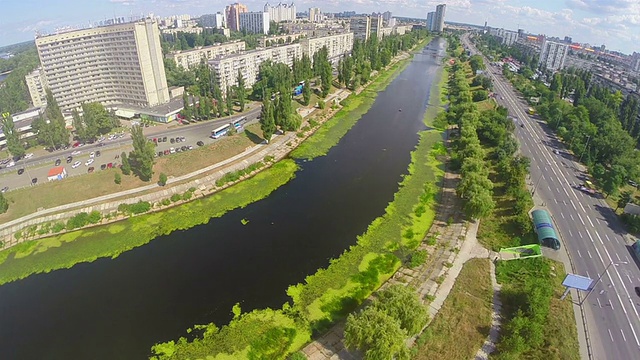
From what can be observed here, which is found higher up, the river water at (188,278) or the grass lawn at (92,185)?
the grass lawn at (92,185)

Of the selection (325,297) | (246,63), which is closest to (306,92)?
(246,63)

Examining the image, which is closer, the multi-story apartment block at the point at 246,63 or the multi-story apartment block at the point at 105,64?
the multi-story apartment block at the point at 105,64

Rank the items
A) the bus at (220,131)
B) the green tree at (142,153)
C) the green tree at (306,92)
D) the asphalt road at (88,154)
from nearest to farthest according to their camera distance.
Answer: the green tree at (142,153) < the asphalt road at (88,154) < the bus at (220,131) < the green tree at (306,92)

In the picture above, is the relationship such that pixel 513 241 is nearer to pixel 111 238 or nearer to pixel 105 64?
pixel 111 238

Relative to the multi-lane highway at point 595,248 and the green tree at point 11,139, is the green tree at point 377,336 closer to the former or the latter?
the multi-lane highway at point 595,248

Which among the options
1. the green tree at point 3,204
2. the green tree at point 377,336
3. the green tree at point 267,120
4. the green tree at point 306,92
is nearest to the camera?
the green tree at point 377,336

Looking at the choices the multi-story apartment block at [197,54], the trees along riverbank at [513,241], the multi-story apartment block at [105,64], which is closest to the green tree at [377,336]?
the trees along riverbank at [513,241]

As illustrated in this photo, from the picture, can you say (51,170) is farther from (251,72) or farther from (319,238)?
(251,72)
